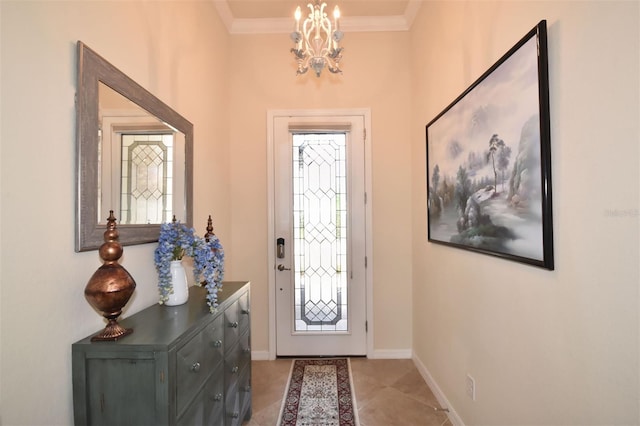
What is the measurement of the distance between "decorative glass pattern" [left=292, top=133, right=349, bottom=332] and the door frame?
0.68ft

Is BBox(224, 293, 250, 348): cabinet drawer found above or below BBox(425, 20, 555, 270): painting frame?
below

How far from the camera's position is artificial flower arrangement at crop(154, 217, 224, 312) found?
1.51 meters

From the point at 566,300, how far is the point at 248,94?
2.92 meters

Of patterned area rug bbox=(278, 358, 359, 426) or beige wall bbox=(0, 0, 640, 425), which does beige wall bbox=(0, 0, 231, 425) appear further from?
patterned area rug bbox=(278, 358, 359, 426)

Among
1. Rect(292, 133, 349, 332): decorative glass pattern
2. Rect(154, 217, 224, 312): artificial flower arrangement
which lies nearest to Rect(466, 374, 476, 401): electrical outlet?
Rect(292, 133, 349, 332): decorative glass pattern

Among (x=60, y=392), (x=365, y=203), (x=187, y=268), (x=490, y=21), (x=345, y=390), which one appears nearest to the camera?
(x=60, y=392)

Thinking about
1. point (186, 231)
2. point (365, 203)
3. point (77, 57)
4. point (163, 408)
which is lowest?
point (163, 408)

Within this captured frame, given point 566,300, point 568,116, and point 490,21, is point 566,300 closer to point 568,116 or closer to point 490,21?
point 568,116

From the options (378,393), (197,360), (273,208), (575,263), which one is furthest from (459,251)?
(273,208)

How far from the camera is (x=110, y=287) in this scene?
3.56ft

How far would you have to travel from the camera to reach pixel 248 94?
9.89 ft

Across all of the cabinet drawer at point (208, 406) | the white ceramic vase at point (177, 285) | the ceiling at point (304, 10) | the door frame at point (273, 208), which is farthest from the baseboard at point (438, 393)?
the ceiling at point (304, 10)

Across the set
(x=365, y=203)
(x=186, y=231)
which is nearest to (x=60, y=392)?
(x=186, y=231)

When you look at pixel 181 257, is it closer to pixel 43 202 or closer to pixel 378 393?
pixel 43 202
